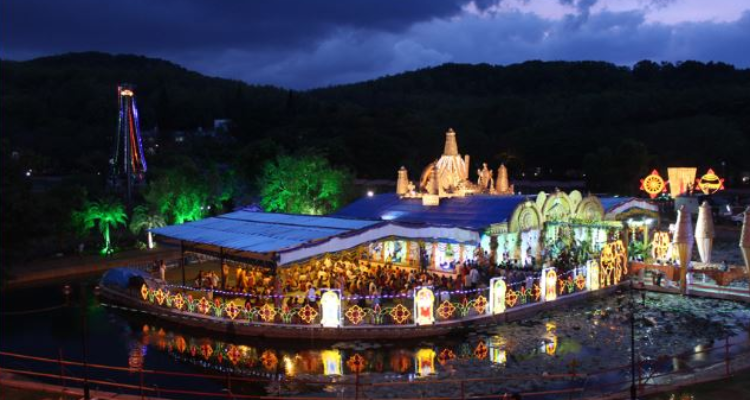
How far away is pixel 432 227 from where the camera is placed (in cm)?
2442

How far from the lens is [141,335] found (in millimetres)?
20953

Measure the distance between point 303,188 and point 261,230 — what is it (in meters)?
17.1

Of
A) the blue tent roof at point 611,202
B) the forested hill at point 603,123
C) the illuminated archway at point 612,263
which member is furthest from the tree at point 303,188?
the forested hill at point 603,123

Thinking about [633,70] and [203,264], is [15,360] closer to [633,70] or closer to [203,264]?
[203,264]

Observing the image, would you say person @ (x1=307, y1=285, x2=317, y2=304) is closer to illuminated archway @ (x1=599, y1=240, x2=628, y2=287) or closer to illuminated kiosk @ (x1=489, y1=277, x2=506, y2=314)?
illuminated kiosk @ (x1=489, y1=277, x2=506, y2=314)

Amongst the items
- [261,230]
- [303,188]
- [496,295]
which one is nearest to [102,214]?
[303,188]

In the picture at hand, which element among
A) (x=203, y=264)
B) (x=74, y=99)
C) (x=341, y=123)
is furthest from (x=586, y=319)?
(x=74, y=99)

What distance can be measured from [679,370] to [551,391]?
4.16 m

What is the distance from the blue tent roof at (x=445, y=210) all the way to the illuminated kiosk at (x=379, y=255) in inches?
2.7

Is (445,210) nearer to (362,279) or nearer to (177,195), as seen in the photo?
(362,279)

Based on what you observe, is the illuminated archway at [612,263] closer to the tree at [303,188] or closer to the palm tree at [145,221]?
the tree at [303,188]

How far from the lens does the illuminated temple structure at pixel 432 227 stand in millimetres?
21891

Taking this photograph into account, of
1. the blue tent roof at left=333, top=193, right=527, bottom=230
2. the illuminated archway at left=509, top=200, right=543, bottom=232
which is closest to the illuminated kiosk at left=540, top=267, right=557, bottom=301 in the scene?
the blue tent roof at left=333, top=193, right=527, bottom=230

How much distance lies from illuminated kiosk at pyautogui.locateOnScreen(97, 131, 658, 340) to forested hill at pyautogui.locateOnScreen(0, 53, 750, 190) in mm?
21892
